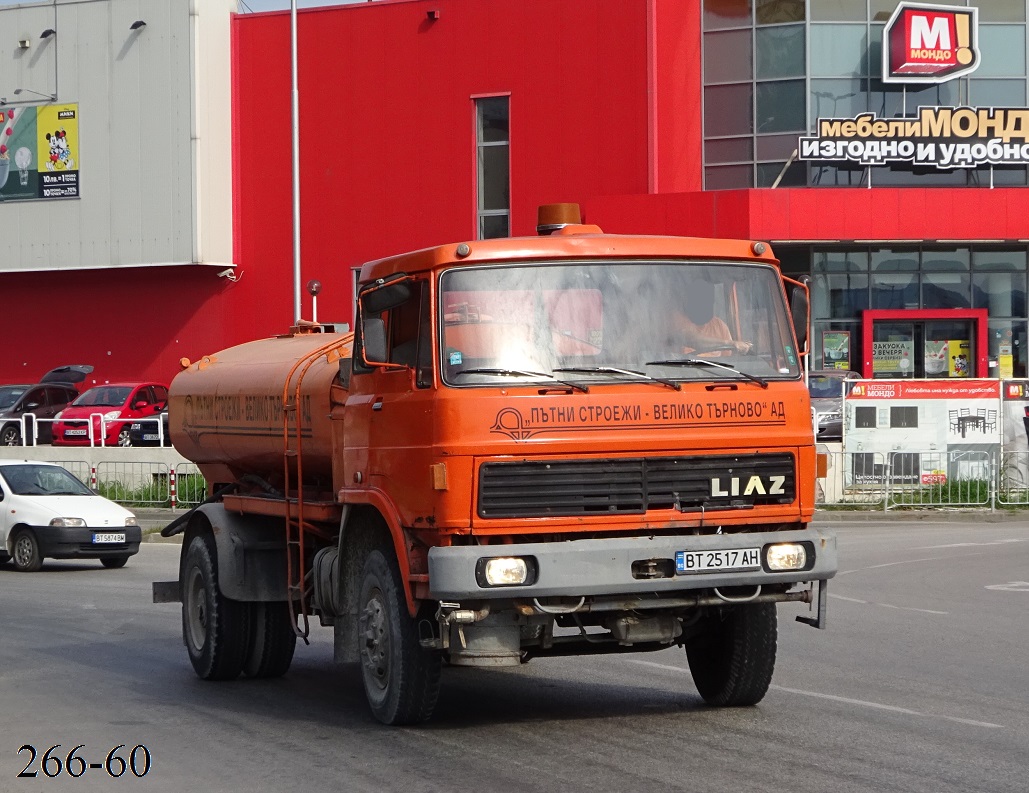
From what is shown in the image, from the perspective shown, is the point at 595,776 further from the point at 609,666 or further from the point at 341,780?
the point at 609,666

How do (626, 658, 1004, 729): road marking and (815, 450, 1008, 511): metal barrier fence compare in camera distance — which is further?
(815, 450, 1008, 511): metal barrier fence

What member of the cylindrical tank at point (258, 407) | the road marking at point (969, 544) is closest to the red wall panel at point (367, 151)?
the road marking at point (969, 544)

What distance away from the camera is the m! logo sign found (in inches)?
1505

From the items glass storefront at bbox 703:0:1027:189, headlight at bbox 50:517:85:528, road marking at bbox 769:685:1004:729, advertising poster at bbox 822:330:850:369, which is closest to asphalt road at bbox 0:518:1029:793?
road marking at bbox 769:685:1004:729

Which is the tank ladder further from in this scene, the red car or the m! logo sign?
the m! logo sign

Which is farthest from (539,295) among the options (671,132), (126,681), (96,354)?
(96,354)

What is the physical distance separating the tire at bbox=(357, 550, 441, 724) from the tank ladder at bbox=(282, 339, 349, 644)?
1.44 m

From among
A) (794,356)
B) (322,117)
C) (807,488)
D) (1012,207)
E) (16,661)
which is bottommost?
(16,661)

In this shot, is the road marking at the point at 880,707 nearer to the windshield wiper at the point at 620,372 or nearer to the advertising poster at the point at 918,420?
the windshield wiper at the point at 620,372

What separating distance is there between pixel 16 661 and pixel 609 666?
4.68 meters

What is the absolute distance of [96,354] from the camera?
45812mm

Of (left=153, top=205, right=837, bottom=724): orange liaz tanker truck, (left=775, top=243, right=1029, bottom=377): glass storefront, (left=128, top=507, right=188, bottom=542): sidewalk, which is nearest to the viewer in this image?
(left=153, top=205, right=837, bottom=724): orange liaz tanker truck

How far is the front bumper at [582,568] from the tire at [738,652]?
85cm

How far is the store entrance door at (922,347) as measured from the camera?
128ft
